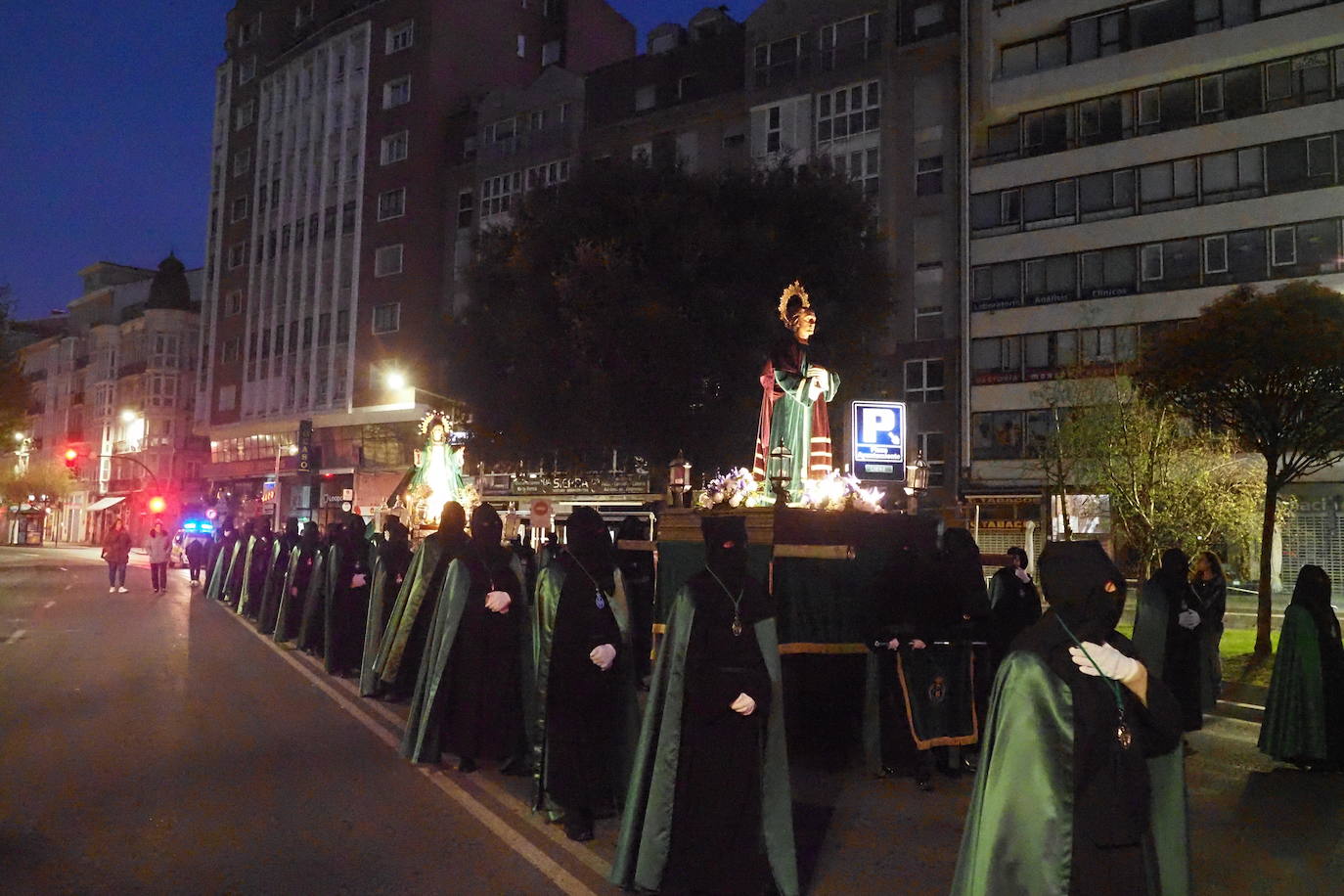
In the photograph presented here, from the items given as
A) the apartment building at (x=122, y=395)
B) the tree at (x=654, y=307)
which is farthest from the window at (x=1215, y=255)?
the apartment building at (x=122, y=395)

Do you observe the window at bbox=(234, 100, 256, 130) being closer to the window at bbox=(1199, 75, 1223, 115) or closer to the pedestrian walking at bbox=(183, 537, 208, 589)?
the pedestrian walking at bbox=(183, 537, 208, 589)

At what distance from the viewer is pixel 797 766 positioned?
8898mm

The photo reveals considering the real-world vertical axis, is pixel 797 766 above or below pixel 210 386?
below

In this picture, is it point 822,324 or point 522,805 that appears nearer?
point 522,805

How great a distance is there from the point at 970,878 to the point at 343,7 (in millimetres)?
61699

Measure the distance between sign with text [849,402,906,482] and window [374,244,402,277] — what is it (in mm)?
40126

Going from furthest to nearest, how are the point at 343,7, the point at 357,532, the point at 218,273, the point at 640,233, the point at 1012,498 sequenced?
the point at 218,273 < the point at 343,7 < the point at 1012,498 < the point at 640,233 < the point at 357,532

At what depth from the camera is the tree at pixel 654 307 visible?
24641 millimetres

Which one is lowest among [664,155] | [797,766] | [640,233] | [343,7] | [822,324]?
[797,766]

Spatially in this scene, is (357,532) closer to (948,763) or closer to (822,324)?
(948,763)

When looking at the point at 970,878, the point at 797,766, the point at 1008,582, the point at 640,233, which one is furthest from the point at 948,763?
the point at 640,233

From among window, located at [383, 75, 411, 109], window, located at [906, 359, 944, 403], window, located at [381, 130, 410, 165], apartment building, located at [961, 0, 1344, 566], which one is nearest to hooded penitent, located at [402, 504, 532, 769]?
apartment building, located at [961, 0, 1344, 566]

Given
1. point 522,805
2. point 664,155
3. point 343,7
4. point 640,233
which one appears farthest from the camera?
point 343,7

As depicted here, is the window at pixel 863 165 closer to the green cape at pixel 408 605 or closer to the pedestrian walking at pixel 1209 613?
the pedestrian walking at pixel 1209 613
